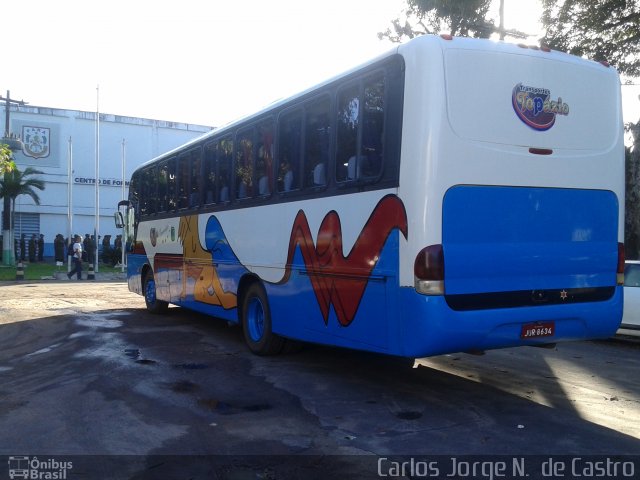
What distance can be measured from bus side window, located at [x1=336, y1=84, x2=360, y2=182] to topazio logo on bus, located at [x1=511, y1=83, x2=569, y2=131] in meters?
1.60

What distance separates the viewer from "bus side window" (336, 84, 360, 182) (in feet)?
22.2

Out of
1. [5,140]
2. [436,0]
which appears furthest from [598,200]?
[5,140]

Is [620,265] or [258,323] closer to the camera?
[620,265]

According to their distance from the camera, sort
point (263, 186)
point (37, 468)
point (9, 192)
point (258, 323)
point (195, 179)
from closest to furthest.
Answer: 1. point (37, 468)
2. point (263, 186)
3. point (258, 323)
4. point (195, 179)
5. point (9, 192)

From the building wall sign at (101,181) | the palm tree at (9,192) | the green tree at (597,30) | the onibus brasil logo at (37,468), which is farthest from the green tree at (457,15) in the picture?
the building wall sign at (101,181)

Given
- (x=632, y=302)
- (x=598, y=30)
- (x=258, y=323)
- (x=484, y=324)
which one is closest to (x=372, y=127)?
(x=484, y=324)

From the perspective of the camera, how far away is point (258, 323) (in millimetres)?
9359

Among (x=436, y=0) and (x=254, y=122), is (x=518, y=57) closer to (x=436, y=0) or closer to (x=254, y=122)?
(x=254, y=122)

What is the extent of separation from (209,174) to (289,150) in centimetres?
306

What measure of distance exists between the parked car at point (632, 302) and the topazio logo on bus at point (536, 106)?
17.8ft

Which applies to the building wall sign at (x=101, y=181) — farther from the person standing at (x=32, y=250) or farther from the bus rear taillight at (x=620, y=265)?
the bus rear taillight at (x=620, y=265)

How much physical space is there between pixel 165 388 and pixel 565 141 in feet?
16.4

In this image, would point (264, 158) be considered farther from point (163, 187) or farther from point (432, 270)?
point (163, 187)

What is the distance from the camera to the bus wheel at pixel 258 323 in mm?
8797
